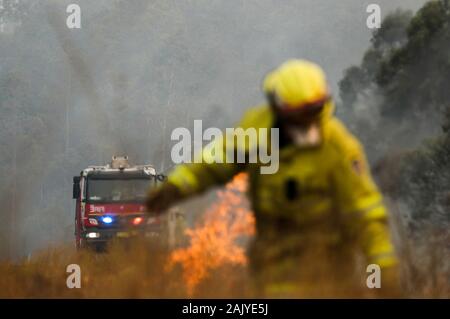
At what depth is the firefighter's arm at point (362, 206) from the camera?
531 centimetres

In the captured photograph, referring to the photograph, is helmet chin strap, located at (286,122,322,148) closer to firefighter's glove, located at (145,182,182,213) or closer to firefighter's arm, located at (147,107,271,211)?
firefighter's arm, located at (147,107,271,211)

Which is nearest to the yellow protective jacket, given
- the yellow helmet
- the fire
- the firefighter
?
the firefighter

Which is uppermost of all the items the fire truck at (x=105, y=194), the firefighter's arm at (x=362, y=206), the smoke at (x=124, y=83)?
the smoke at (x=124, y=83)

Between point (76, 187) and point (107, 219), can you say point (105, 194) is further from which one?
point (76, 187)

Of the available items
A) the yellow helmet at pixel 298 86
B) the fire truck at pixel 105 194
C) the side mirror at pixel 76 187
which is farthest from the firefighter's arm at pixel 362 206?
the side mirror at pixel 76 187

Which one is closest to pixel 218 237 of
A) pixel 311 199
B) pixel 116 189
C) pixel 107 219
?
pixel 311 199

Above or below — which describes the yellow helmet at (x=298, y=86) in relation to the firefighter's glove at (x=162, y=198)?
above

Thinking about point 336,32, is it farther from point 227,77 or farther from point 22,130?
point 22,130

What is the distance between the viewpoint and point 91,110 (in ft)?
297

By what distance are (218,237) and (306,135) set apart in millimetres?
3732

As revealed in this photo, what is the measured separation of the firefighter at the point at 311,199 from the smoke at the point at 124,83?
57.4 metres

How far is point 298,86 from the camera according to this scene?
5160 mm

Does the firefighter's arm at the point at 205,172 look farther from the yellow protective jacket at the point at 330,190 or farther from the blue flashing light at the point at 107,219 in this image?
the blue flashing light at the point at 107,219
